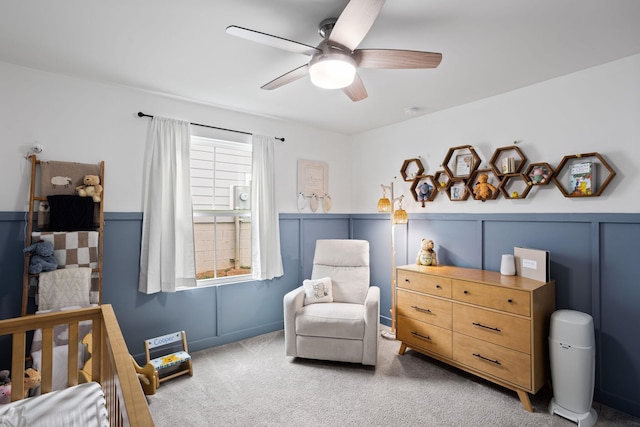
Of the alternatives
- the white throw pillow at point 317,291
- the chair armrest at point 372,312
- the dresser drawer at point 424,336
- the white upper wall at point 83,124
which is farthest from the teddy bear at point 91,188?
the dresser drawer at point 424,336

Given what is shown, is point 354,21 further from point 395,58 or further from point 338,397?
point 338,397

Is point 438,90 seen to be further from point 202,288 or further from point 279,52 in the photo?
point 202,288

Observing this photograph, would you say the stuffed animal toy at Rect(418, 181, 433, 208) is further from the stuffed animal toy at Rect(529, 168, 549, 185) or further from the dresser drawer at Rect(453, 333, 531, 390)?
the dresser drawer at Rect(453, 333, 531, 390)

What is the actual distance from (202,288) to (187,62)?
6.74ft

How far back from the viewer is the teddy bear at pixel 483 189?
2.92 m

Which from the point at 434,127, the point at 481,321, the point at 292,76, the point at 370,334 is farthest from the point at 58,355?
the point at 434,127

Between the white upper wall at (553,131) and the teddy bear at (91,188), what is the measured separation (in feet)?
9.79

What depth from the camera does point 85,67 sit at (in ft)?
7.91

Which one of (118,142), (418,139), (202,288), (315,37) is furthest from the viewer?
(418,139)

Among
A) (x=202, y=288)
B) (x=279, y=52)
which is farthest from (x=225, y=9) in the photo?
(x=202, y=288)

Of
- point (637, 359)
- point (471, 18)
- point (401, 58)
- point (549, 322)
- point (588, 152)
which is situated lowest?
point (637, 359)

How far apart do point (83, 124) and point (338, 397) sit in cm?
297

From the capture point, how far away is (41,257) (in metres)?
2.33

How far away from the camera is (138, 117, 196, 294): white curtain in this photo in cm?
284
